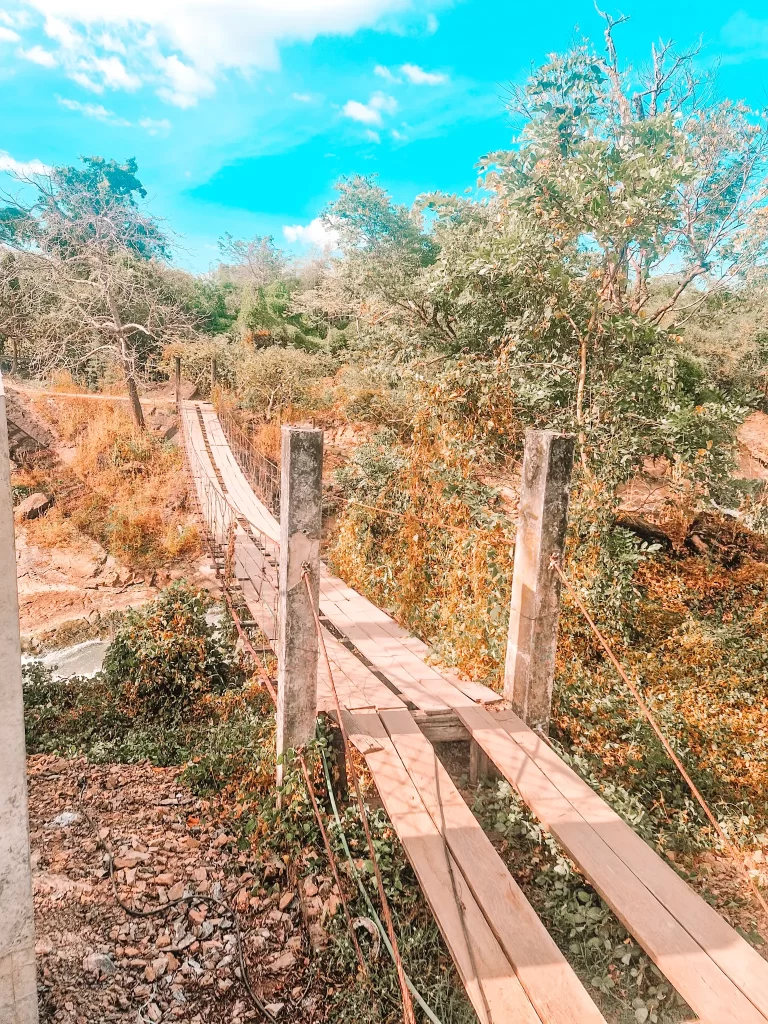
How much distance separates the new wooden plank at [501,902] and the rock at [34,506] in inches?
295

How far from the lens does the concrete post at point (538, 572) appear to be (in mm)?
2730

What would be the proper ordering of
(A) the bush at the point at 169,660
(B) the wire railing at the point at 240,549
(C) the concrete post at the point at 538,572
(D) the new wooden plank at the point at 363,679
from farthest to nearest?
(A) the bush at the point at 169,660
(B) the wire railing at the point at 240,549
(D) the new wooden plank at the point at 363,679
(C) the concrete post at the point at 538,572

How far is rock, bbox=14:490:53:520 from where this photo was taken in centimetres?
828

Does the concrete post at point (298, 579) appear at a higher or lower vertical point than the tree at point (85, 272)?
lower

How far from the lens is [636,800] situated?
9.84 feet

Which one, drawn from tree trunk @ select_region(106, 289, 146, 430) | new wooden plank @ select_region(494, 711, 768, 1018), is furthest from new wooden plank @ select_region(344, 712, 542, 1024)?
tree trunk @ select_region(106, 289, 146, 430)

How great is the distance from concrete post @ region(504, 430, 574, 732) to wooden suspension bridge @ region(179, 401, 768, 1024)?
1cm

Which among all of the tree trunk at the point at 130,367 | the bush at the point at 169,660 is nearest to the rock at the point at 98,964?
the bush at the point at 169,660

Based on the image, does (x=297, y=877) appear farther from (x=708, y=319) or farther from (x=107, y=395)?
(x=107, y=395)

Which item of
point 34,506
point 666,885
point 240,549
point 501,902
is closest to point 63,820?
point 501,902

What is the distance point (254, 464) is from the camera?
28.2 feet

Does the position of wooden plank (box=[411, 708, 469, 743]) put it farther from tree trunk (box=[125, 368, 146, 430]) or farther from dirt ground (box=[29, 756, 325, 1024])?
tree trunk (box=[125, 368, 146, 430])

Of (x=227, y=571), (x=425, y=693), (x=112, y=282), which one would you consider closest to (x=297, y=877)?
(x=425, y=693)

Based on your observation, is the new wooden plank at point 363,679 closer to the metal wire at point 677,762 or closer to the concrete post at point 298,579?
the concrete post at point 298,579
